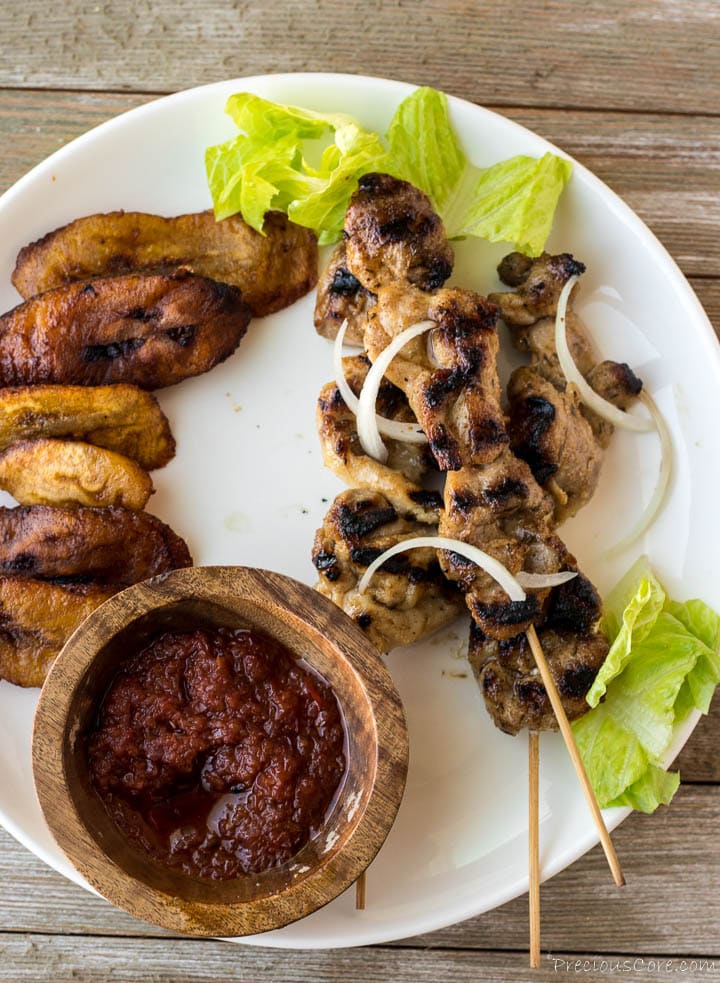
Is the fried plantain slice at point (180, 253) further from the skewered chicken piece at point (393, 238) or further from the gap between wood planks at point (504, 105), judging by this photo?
the gap between wood planks at point (504, 105)

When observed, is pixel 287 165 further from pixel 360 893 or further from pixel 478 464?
pixel 360 893

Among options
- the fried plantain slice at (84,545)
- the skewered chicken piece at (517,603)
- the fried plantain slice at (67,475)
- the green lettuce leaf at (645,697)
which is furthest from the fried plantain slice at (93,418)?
the green lettuce leaf at (645,697)

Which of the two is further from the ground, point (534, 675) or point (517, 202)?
point (517, 202)

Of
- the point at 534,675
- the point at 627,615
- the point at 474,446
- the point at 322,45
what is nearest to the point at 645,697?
the point at 627,615

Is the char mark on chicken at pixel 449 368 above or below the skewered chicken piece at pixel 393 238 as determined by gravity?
below

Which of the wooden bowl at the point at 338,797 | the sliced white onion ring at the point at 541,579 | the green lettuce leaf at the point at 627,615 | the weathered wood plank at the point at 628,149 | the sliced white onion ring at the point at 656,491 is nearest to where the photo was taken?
the wooden bowl at the point at 338,797
